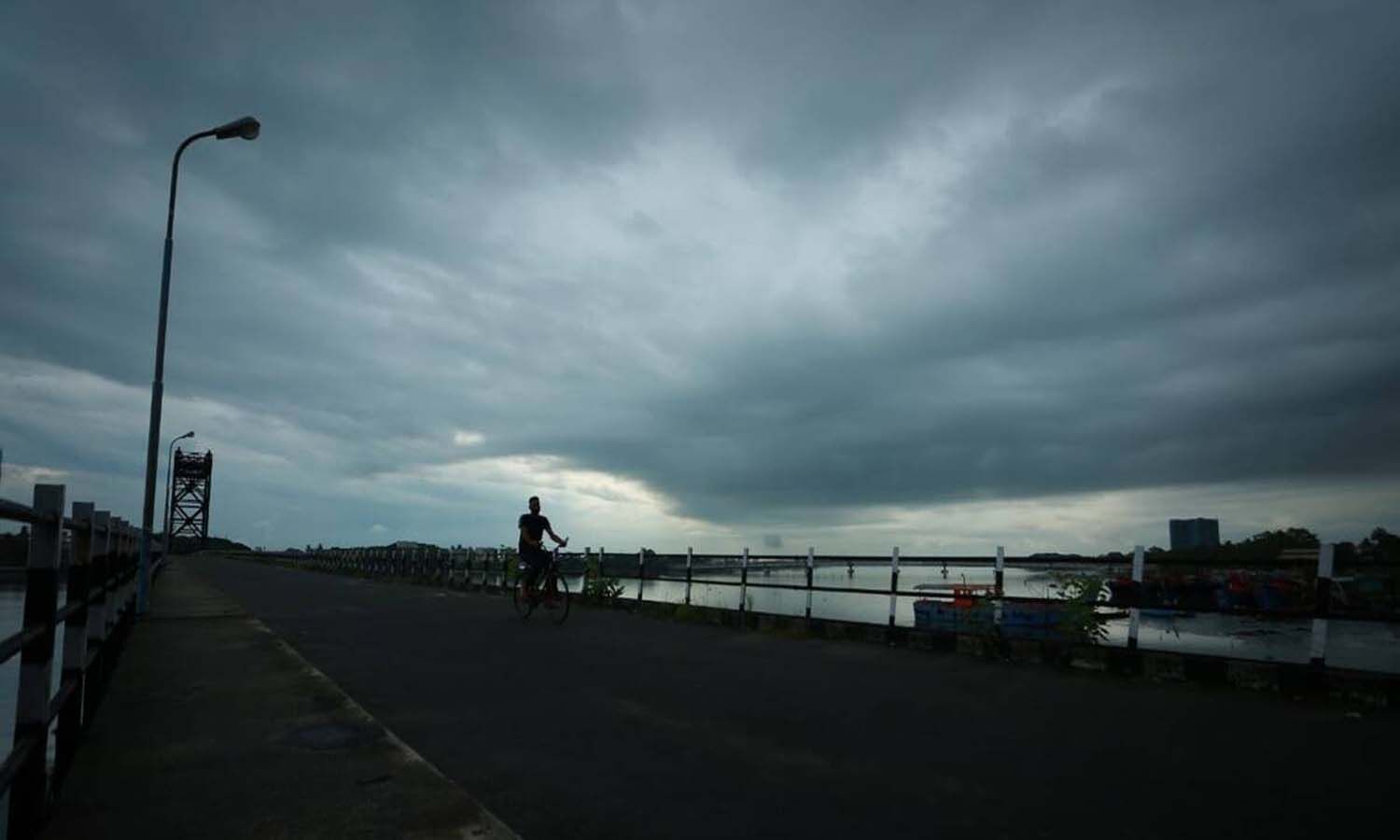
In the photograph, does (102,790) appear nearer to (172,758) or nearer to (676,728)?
(172,758)

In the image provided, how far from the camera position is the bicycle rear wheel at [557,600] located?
1445 cm

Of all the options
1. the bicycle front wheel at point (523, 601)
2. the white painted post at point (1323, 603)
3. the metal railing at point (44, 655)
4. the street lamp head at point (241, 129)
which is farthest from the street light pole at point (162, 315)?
the white painted post at point (1323, 603)

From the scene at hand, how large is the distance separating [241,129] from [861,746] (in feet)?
51.5

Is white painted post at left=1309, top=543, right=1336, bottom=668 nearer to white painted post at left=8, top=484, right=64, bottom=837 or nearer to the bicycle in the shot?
white painted post at left=8, top=484, right=64, bottom=837

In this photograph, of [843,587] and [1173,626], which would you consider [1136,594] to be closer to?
[843,587]

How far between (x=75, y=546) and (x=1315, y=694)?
34.6ft

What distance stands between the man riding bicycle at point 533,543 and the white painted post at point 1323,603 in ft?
35.4

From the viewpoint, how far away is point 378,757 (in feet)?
15.7

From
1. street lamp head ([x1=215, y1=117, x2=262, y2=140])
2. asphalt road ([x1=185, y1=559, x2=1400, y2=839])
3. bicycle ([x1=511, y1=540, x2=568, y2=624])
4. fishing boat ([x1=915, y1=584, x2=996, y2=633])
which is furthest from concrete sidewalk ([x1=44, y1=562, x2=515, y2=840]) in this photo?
street lamp head ([x1=215, y1=117, x2=262, y2=140])

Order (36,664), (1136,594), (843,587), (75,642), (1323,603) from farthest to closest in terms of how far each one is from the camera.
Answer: (843,587) → (1136,594) → (1323,603) → (75,642) → (36,664)

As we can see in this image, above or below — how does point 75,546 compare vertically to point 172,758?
above

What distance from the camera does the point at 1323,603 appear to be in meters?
7.97

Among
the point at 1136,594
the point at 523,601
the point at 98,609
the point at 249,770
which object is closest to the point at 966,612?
the point at 1136,594

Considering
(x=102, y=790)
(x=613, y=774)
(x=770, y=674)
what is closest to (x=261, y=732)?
(x=102, y=790)
